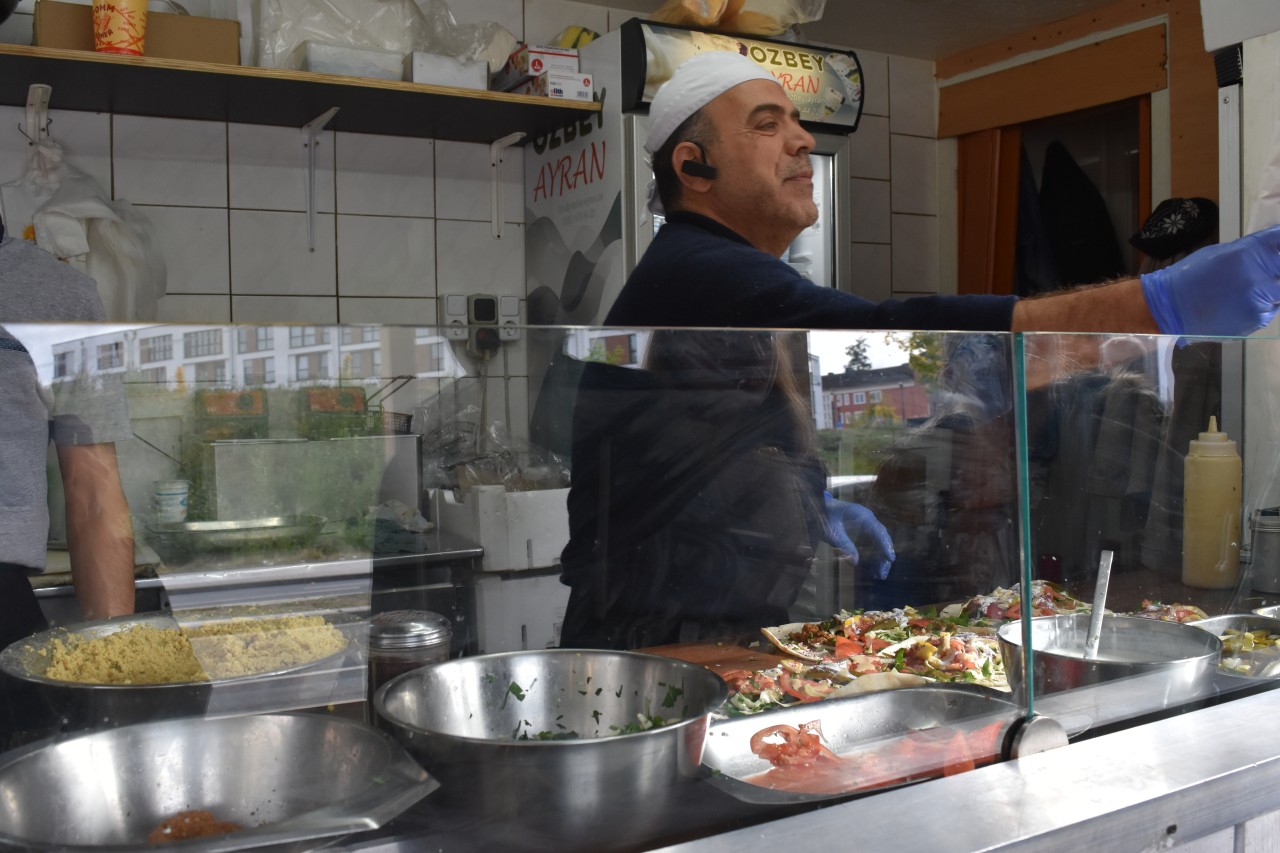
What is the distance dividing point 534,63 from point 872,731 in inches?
92.3

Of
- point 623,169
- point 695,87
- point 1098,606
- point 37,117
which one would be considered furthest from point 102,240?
point 1098,606

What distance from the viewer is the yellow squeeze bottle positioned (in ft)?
4.08

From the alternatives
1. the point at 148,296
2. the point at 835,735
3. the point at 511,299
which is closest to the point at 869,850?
the point at 835,735

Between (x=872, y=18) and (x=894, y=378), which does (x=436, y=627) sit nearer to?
(x=894, y=378)

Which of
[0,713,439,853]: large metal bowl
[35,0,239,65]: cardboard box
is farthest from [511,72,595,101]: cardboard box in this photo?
[0,713,439,853]: large metal bowl

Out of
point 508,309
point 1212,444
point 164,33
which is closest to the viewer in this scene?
point 1212,444

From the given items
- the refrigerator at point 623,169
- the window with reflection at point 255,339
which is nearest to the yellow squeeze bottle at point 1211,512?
the window with reflection at point 255,339

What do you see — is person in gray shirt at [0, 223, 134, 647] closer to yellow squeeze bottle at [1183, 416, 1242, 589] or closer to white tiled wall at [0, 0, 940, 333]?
yellow squeeze bottle at [1183, 416, 1242, 589]

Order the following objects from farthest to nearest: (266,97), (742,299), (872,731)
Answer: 1. (266,97)
2. (742,299)
3. (872,731)

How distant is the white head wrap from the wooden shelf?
3.73 ft

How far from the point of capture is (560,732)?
847mm

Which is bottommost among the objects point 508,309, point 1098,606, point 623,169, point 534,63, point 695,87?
point 1098,606

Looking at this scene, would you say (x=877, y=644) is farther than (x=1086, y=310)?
No

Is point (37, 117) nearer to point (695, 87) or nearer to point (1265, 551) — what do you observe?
point (695, 87)
